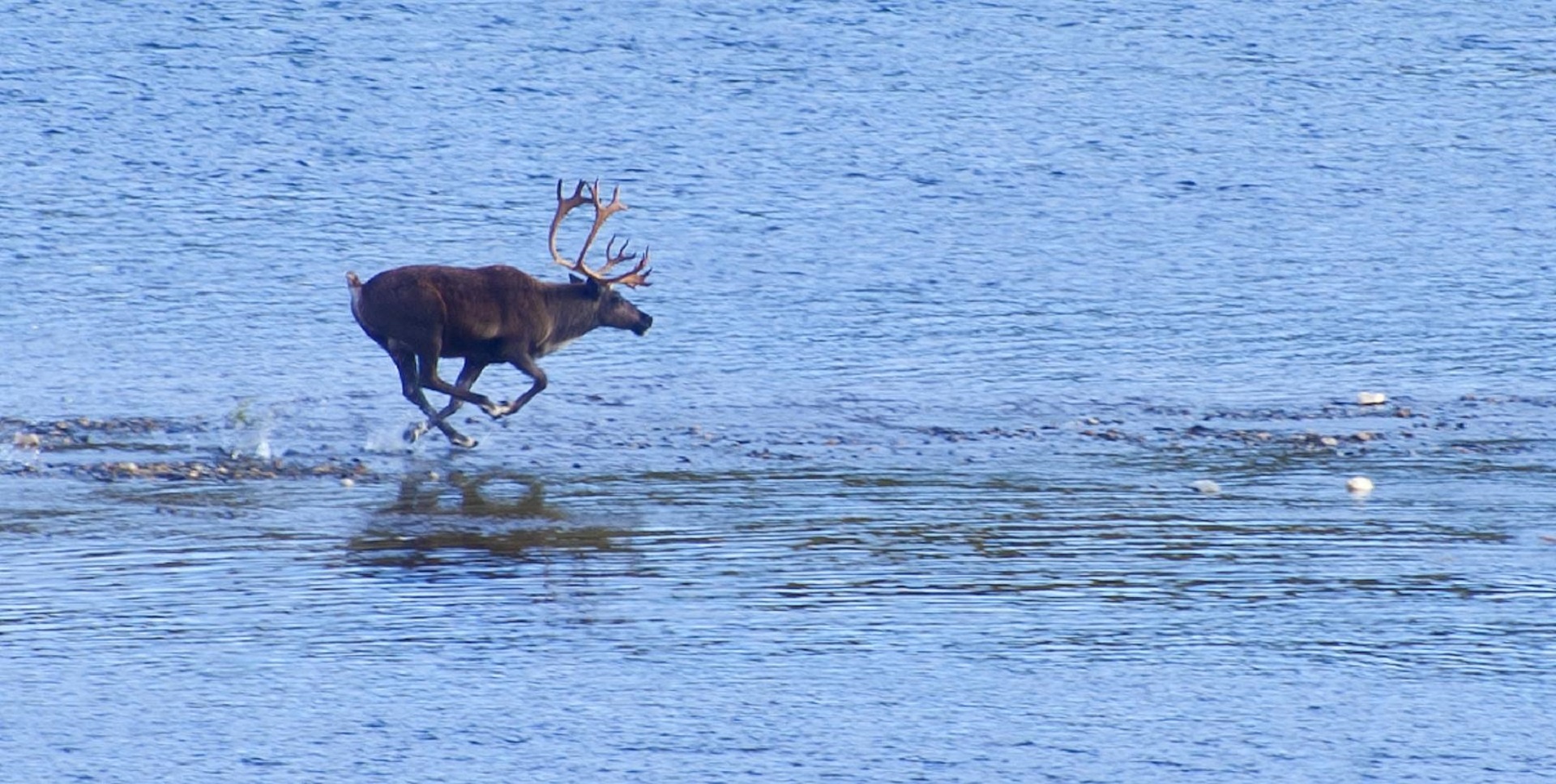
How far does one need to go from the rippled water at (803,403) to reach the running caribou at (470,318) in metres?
0.31

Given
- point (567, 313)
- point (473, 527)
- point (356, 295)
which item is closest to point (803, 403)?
point (567, 313)

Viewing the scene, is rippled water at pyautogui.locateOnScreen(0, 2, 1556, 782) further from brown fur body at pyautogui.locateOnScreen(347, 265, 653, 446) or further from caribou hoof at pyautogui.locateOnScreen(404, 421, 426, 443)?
brown fur body at pyautogui.locateOnScreen(347, 265, 653, 446)

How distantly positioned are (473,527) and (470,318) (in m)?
2.63

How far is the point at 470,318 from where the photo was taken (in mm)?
12391

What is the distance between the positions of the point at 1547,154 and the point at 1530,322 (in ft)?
17.1

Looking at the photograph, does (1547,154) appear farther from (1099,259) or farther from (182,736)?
(182,736)

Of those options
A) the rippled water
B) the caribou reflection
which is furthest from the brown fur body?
the caribou reflection

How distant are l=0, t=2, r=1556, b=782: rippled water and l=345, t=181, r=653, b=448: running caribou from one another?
310 millimetres

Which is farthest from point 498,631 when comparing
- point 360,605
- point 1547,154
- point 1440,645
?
point 1547,154

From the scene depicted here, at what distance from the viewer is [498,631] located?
806cm

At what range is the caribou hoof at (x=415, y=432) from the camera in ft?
39.9

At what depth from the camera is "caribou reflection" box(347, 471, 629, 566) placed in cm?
941

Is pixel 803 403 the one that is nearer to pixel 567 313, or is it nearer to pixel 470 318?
pixel 567 313

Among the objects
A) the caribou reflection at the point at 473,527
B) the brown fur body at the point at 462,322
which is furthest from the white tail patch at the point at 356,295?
the caribou reflection at the point at 473,527
